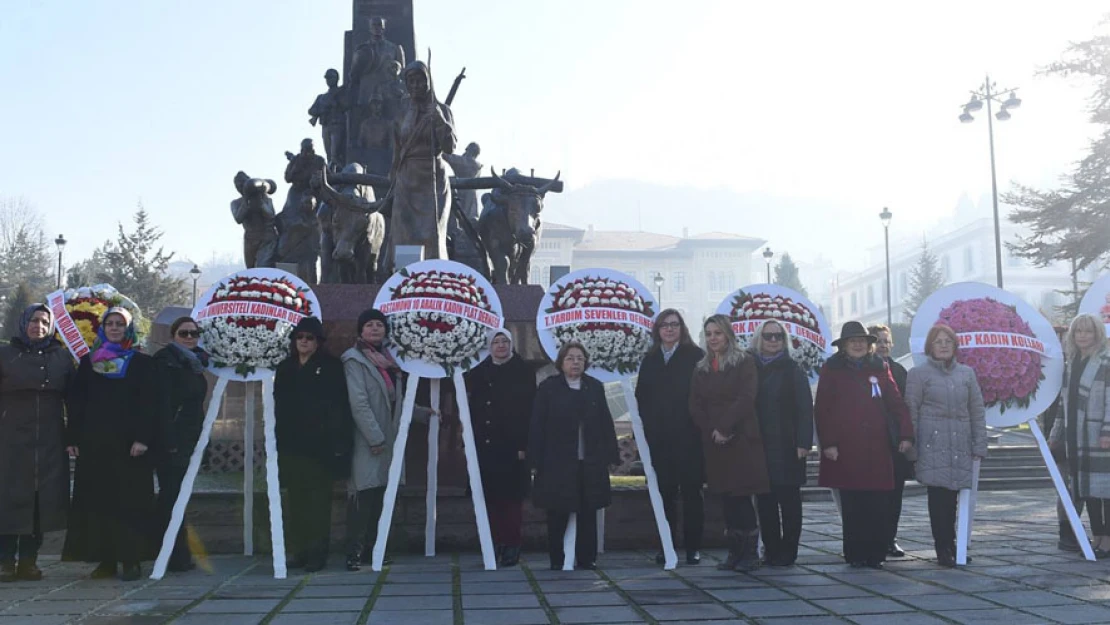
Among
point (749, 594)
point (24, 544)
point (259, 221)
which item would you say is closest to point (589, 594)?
point (749, 594)

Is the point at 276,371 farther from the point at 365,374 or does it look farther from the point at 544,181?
the point at 544,181

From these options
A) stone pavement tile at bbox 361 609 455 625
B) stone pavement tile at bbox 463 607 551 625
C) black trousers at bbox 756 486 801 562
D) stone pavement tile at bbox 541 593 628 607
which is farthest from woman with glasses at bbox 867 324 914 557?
stone pavement tile at bbox 361 609 455 625

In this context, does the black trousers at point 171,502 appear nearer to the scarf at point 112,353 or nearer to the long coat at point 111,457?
the long coat at point 111,457

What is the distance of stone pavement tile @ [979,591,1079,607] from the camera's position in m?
5.38

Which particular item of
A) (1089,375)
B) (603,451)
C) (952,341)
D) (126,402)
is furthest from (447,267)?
(1089,375)

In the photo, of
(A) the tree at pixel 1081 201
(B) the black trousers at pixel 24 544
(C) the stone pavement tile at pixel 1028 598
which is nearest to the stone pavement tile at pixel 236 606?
(B) the black trousers at pixel 24 544

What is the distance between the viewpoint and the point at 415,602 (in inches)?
219

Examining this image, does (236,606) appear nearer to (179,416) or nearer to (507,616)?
(507,616)

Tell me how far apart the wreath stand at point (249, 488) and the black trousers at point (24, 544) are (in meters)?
0.80

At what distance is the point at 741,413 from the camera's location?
22.2 ft

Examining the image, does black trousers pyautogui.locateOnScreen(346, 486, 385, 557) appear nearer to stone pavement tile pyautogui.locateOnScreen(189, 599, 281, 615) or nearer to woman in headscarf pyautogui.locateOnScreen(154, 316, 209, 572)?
woman in headscarf pyautogui.locateOnScreen(154, 316, 209, 572)

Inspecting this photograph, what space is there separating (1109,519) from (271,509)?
6.12m

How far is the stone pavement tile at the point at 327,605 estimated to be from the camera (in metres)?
5.37

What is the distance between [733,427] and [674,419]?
481 millimetres
